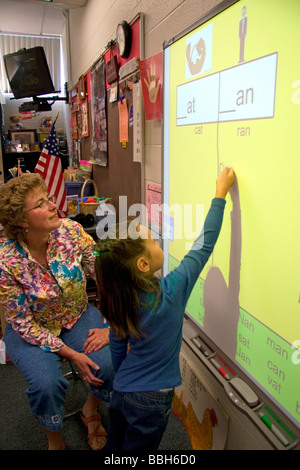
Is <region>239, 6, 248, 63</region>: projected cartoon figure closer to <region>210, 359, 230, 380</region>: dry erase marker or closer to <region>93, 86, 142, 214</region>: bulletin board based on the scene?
<region>210, 359, 230, 380</region>: dry erase marker

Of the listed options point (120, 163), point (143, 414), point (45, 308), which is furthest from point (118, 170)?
point (143, 414)

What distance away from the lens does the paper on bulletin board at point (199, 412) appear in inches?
44.8

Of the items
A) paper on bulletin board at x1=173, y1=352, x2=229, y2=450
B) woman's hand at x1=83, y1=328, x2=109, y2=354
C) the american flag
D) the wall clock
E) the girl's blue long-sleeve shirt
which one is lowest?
paper on bulletin board at x1=173, y1=352, x2=229, y2=450

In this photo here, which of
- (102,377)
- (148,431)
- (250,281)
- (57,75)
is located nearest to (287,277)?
(250,281)

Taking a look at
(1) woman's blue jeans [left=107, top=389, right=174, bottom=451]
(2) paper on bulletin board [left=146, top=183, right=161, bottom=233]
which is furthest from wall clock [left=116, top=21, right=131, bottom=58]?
(1) woman's blue jeans [left=107, top=389, right=174, bottom=451]

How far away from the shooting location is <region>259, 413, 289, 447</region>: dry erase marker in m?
0.82

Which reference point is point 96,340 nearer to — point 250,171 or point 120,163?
point 250,171

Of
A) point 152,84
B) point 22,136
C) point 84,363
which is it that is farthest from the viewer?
point 22,136

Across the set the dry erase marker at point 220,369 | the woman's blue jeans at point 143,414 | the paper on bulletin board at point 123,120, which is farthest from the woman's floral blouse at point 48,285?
the paper on bulletin board at point 123,120

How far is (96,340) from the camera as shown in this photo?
145 centimetres

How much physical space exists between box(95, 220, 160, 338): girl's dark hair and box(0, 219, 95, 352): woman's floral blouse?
527 millimetres

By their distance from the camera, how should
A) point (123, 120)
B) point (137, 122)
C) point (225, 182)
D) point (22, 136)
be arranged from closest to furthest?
point (225, 182)
point (137, 122)
point (123, 120)
point (22, 136)

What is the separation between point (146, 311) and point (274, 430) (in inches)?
17.2

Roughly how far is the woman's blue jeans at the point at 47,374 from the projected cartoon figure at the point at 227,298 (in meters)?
0.51
